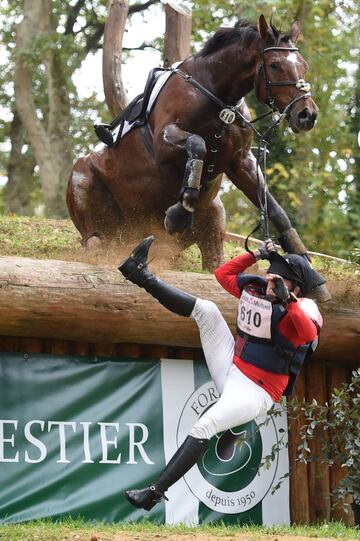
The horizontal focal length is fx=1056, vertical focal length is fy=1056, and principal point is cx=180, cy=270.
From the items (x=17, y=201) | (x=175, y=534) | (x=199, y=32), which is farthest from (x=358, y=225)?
(x=175, y=534)

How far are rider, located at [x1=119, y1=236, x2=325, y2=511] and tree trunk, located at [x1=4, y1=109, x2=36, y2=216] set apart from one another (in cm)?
1685

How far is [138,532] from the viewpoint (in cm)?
715

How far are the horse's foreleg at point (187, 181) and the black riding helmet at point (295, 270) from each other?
4.79 feet

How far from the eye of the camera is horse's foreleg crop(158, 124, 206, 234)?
26.4 ft

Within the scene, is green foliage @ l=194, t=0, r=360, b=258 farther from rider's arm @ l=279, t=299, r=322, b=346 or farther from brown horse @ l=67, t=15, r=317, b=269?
rider's arm @ l=279, t=299, r=322, b=346

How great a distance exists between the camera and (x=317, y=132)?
23547 millimetres

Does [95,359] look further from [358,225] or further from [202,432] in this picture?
[358,225]

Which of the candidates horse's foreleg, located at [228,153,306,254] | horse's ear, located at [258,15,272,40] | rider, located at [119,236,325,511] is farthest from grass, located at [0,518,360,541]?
horse's ear, located at [258,15,272,40]

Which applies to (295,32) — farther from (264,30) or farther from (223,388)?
(223,388)

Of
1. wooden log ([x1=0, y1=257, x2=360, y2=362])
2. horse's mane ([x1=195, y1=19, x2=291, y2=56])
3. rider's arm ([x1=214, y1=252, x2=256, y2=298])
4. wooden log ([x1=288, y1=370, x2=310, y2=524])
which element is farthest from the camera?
wooden log ([x1=288, y1=370, x2=310, y2=524])

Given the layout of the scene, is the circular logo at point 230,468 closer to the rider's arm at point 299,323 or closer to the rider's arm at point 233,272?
the rider's arm at point 233,272

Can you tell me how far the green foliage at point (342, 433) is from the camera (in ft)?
26.6

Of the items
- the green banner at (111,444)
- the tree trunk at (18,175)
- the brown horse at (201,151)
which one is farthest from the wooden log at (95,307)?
the tree trunk at (18,175)

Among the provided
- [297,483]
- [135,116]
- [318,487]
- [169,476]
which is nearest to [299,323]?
[169,476]
